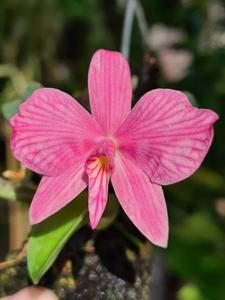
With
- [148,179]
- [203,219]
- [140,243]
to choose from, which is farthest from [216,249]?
[148,179]

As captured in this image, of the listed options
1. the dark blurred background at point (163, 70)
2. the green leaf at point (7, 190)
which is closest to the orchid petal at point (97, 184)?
the green leaf at point (7, 190)

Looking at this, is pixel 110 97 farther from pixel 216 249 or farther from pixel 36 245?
pixel 216 249

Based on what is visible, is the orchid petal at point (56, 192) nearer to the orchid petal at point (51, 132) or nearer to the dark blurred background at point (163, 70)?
the orchid petal at point (51, 132)

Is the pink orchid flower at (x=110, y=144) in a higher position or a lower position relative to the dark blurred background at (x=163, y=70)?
higher

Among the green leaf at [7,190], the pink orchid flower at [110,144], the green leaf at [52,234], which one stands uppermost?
the pink orchid flower at [110,144]

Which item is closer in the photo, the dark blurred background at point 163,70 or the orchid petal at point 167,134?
the orchid petal at point 167,134

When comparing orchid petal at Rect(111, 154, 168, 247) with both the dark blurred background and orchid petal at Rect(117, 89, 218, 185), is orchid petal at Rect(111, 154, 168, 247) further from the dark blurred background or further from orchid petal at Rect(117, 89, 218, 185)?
the dark blurred background

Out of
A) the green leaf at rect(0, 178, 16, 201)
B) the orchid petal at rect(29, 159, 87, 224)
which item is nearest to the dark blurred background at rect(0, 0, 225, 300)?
the green leaf at rect(0, 178, 16, 201)

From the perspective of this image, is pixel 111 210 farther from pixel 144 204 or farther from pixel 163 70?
pixel 163 70
